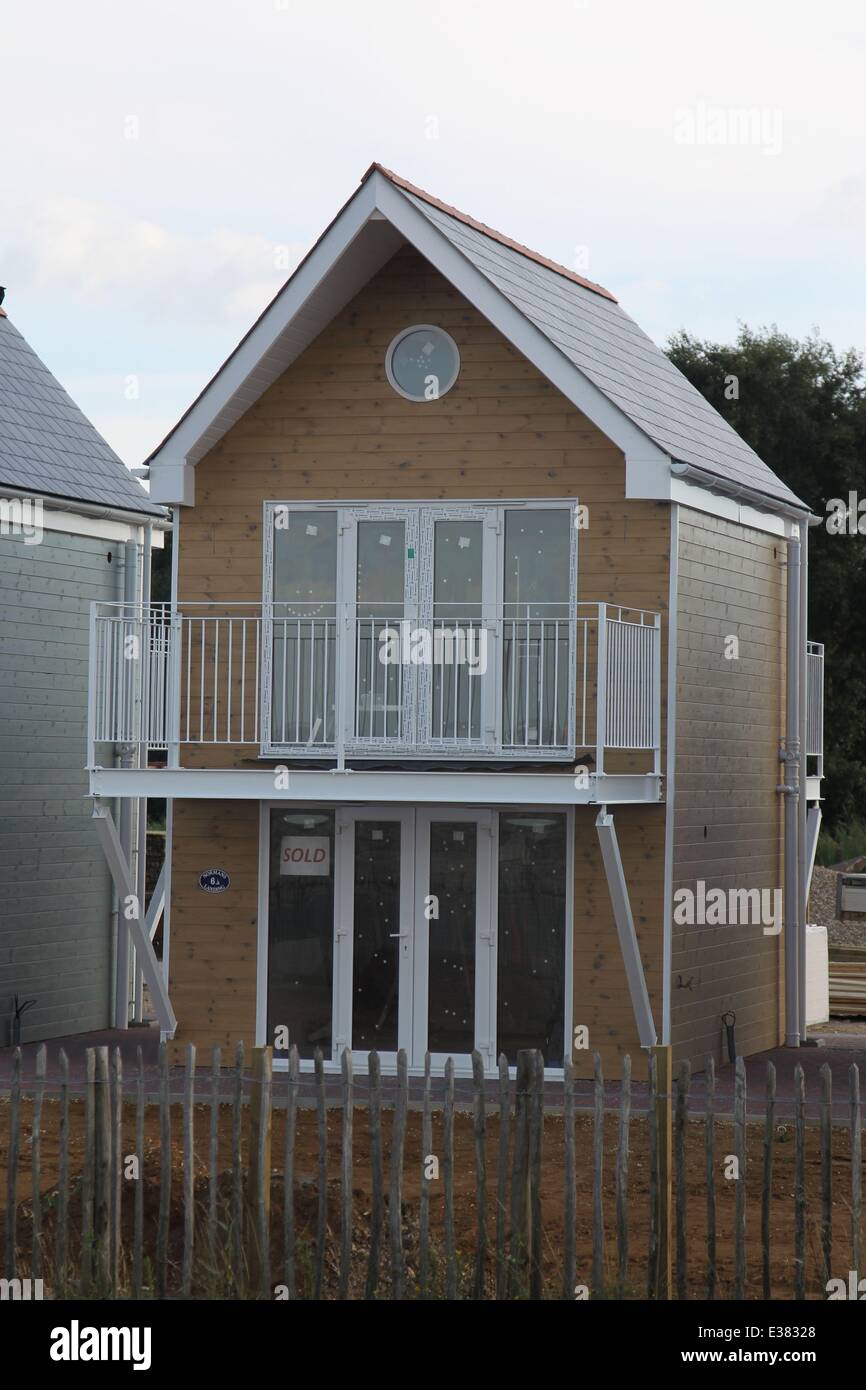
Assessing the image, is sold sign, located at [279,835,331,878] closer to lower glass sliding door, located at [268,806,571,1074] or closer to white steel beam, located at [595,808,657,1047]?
lower glass sliding door, located at [268,806,571,1074]

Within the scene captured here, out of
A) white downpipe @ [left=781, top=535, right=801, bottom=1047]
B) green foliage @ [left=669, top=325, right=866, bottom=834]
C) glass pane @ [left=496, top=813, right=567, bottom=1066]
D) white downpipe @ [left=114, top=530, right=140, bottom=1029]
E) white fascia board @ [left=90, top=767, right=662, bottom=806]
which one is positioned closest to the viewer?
white fascia board @ [left=90, top=767, right=662, bottom=806]

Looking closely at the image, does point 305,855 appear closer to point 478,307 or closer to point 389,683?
point 389,683

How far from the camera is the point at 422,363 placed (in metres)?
18.0

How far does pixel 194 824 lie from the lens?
1828 cm

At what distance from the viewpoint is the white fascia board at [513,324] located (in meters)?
17.0

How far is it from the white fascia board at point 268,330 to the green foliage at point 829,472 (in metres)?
25.3

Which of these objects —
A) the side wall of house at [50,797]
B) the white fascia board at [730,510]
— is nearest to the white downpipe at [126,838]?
the side wall of house at [50,797]

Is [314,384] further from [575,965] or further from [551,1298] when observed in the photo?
[551,1298]

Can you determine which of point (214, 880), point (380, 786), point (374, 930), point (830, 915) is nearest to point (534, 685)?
point (380, 786)

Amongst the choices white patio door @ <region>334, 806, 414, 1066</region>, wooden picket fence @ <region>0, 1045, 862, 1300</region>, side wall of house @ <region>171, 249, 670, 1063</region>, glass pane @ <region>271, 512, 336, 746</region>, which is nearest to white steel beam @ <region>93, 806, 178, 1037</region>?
side wall of house @ <region>171, 249, 670, 1063</region>

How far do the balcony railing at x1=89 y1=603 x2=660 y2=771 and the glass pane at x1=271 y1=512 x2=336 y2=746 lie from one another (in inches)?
0.7

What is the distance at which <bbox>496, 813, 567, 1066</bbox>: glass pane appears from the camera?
57.0 feet

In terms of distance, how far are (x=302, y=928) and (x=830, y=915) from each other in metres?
16.1

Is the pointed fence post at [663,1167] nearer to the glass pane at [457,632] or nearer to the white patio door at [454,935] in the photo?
the white patio door at [454,935]
